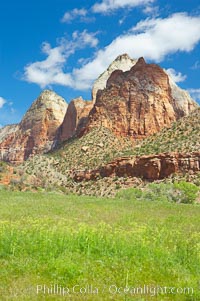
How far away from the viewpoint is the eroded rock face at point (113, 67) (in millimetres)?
164375

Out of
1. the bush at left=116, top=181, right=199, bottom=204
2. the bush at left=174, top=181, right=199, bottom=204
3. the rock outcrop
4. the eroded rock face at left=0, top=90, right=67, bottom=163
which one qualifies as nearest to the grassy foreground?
the bush at left=116, top=181, right=199, bottom=204

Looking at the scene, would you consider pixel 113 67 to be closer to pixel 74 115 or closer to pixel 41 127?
pixel 74 115

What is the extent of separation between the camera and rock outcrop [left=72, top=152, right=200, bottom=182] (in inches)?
3066

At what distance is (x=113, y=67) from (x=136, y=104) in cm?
5693

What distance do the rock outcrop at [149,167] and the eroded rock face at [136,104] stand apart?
25.4 m

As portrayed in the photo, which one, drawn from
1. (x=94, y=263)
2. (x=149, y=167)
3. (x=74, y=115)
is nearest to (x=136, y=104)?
(x=149, y=167)

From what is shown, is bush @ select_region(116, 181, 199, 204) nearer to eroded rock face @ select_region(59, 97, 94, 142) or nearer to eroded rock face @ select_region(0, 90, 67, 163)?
eroded rock face @ select_region(59, 97, 94, 142)

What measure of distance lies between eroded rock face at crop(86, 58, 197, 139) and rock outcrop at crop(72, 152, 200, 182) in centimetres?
2545

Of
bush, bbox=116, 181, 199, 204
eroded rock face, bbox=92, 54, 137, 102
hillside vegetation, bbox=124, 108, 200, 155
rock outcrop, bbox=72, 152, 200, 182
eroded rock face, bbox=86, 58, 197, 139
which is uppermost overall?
eroded rock face, bbox=92, 54, 137, 102

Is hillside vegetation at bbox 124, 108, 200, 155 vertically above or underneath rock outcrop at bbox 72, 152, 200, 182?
above

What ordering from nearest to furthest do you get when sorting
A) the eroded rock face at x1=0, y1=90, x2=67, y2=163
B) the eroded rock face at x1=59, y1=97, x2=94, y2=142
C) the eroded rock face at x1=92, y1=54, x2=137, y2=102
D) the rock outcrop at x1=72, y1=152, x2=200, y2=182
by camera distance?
1. the rock outcrop at x1=72, y1=152, x2=200, y2=182
2. the eroded rock face at x1=59, y1=97, x2=94, y2=142
3. the eroded rock face at x1=92, y1=54, x2=137, y2=102
4. the eroded rock face at x1=0, y1=90, x2=67, y2=163

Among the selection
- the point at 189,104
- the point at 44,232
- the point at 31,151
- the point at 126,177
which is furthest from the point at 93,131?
the point at 44,232

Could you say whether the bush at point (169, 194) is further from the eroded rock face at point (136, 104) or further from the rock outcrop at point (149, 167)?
the eroded rock face at point (136, 104)

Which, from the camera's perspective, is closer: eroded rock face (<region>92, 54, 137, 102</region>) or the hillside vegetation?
the hillside vegetation
